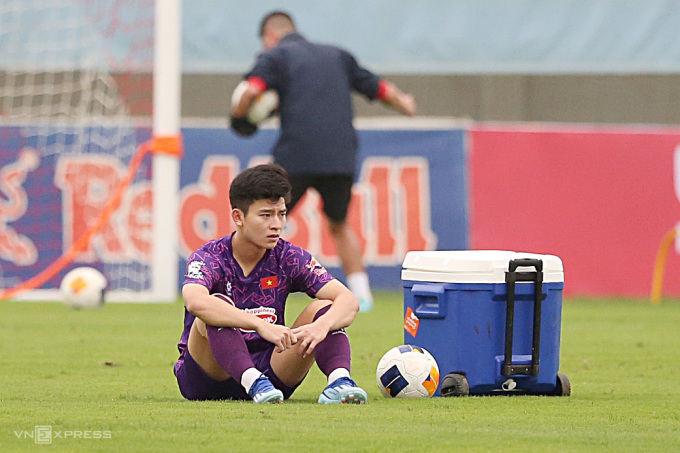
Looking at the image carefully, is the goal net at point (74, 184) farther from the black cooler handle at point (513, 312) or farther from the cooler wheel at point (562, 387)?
the black cooler handle at point (513, 312)

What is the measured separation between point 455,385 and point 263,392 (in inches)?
30.3

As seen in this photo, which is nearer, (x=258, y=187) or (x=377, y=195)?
(x=258, y=187)

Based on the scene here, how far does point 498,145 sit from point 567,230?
1.00 m

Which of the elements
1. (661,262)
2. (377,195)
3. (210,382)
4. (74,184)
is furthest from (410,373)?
(661,262)

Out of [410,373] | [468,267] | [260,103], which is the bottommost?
[410,373]

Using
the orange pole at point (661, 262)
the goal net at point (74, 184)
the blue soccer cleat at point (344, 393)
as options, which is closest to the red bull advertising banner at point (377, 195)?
the goal net at point (74, 184)

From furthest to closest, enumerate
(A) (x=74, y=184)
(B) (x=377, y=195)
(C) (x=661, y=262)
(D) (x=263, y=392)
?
(B) (x=377, y=195) < (C) (x=661, y=262) < (A) (x=74, y=184) < (D) (x=263, y=392)

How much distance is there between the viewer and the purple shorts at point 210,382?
14.5 feet

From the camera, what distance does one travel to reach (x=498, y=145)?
1145 centimetres

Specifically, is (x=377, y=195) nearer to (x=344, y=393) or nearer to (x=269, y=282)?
(x=269, y=282)

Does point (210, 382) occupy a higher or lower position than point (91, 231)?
lower

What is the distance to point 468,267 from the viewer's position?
15.0 feet

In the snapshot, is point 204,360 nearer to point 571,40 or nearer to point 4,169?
point 4,169

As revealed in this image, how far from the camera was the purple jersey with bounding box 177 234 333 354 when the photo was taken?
4453 millimetres
